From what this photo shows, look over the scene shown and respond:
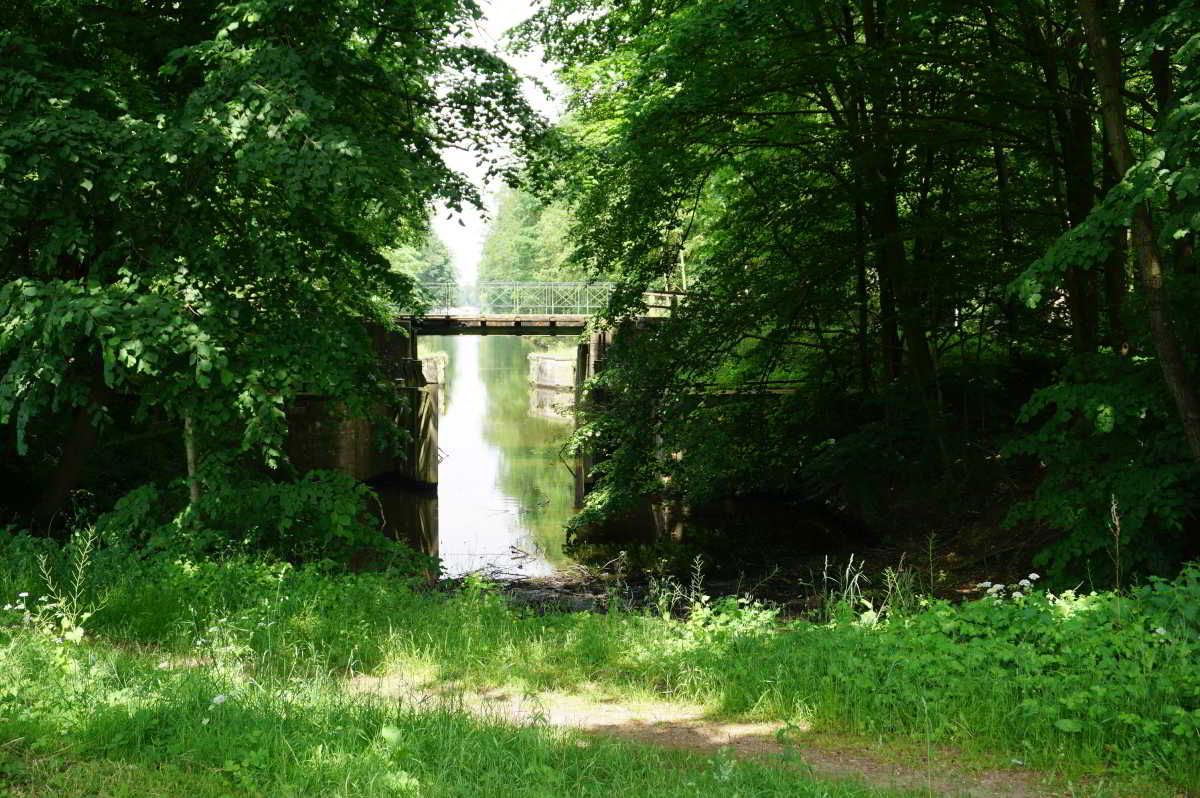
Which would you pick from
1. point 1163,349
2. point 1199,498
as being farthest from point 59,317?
point 1199,498

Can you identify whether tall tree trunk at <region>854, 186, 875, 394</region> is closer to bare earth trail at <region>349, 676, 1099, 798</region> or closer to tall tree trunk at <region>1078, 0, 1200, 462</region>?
tall tree trunk at <region>1078, 0, 1200, 462</region>

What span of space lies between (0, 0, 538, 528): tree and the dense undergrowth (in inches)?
54.4

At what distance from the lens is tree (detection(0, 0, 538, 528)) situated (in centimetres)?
677

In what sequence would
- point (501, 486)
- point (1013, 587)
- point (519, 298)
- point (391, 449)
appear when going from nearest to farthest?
point (1013, 587) < point (391, 449) < point (501, 486) < point (519, 298)

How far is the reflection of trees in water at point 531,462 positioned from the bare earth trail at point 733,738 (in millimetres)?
11515

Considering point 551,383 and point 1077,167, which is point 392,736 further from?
point 551,383

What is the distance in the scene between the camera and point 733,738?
4.50m

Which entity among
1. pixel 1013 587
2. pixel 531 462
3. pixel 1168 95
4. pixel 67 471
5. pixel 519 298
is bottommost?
pixel 531 462

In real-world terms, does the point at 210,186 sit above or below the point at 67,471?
above

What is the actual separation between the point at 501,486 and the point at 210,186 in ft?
58.4

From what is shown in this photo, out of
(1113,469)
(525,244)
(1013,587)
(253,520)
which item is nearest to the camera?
(1013,587)

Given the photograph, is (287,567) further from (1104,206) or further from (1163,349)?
(1163,349)

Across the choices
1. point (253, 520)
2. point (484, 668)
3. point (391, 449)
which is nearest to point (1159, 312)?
point (484, 668)

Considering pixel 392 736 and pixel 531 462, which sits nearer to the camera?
pixel 392 736
